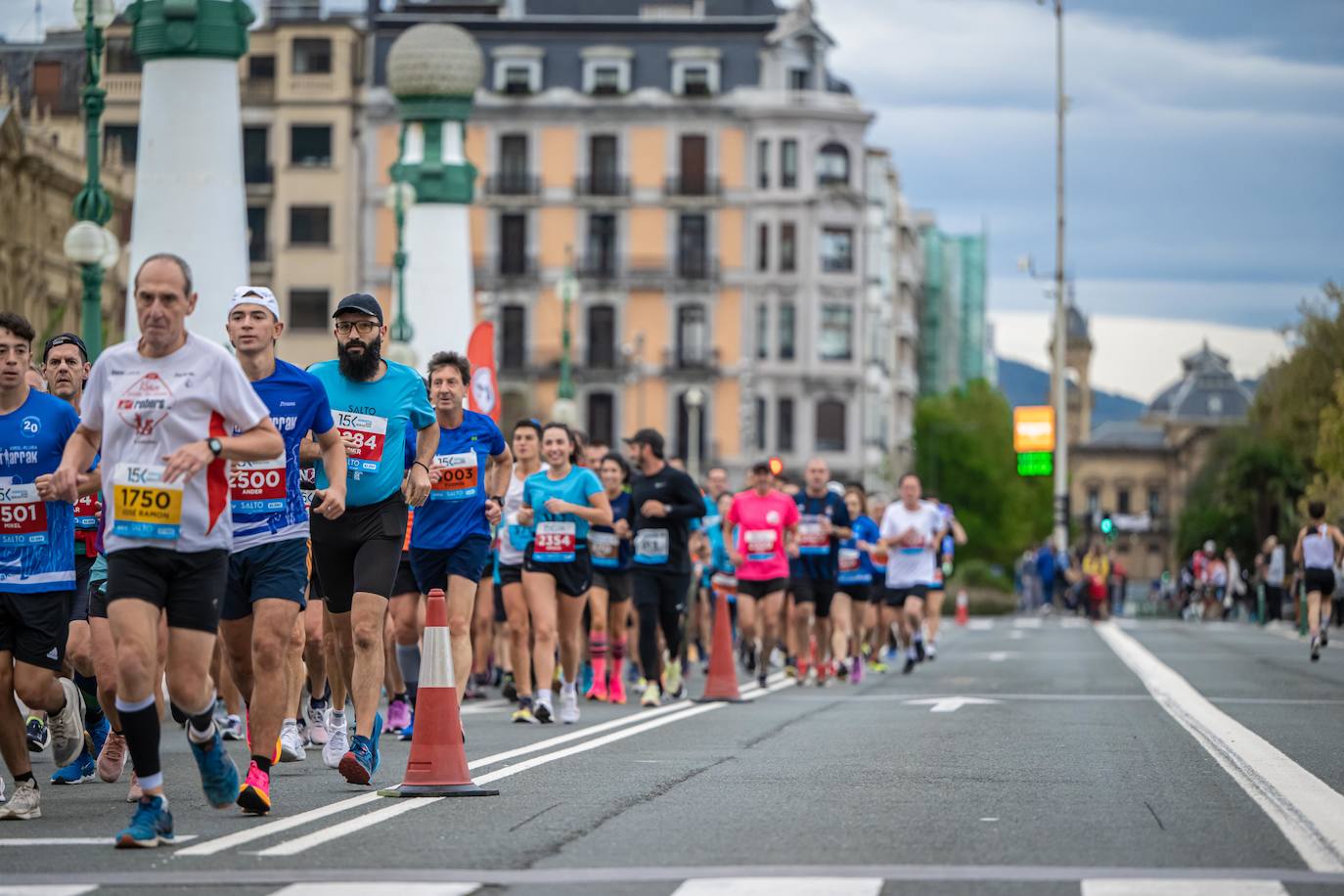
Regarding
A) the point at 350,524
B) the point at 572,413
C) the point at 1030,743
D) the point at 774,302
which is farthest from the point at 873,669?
the point at 774,302

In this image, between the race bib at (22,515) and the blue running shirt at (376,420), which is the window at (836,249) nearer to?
the blue running shirt at (376,420)

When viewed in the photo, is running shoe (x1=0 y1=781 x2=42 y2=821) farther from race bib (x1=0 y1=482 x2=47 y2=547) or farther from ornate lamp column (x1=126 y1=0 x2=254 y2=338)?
ornate lamp column (x1=126 y1=0 x2=254 y2=338)

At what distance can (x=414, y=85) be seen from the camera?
123 ft

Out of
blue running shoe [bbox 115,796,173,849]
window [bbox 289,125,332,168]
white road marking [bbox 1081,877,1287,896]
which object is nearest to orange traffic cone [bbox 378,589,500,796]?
blue running shoe [bbox 115,796,173,849]

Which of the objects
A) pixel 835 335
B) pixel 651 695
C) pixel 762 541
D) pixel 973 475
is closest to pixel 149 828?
pixel 651 695

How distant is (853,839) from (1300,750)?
18.2ft

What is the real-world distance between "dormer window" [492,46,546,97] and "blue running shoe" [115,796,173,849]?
78.7 meters

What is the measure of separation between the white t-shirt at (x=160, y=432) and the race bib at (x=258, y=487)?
3.78 ft

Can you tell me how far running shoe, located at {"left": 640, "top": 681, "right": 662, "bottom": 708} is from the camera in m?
19.5

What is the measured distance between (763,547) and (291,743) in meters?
10.1

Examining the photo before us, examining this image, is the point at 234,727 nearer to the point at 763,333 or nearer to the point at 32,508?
the point at 32,508

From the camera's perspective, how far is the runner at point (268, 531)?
10500 millimetres

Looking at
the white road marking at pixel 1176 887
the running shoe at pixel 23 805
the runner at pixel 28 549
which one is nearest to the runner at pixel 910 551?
the runner at pixel 28 549

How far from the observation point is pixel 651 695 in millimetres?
19500
